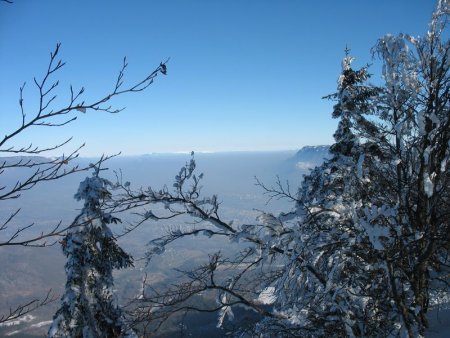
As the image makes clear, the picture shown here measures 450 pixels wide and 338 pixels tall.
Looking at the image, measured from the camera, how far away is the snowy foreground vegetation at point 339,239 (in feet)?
16.9

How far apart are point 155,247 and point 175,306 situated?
1172 mm

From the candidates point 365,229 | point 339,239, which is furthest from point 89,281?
point 365,229

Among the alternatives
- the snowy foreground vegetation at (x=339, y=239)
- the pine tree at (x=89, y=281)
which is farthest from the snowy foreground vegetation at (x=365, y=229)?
the pine tree at (x=89, y=281)

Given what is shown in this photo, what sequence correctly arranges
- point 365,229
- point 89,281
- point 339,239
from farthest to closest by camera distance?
point 89,281
point 339,239
point 365,229

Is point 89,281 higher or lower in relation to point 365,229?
lower

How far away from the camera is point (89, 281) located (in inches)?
Answer: 349

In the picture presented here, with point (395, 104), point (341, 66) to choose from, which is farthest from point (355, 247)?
→ point (341, 66)

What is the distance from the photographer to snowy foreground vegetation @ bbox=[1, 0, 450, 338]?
5.16 meters

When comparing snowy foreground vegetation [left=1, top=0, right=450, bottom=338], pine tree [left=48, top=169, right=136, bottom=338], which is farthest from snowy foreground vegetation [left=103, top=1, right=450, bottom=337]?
pine tree [left=48, top=169, right=136, bottom=338]

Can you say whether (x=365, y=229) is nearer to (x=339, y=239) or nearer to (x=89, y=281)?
(x=339, y=239)

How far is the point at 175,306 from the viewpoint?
637cm

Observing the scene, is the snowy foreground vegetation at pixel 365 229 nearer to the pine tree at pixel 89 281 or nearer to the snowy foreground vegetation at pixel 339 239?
the snowy foreground vegetation at pixel 339 239

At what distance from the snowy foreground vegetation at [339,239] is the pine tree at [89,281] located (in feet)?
0.09

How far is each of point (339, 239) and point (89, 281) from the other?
6.63m
